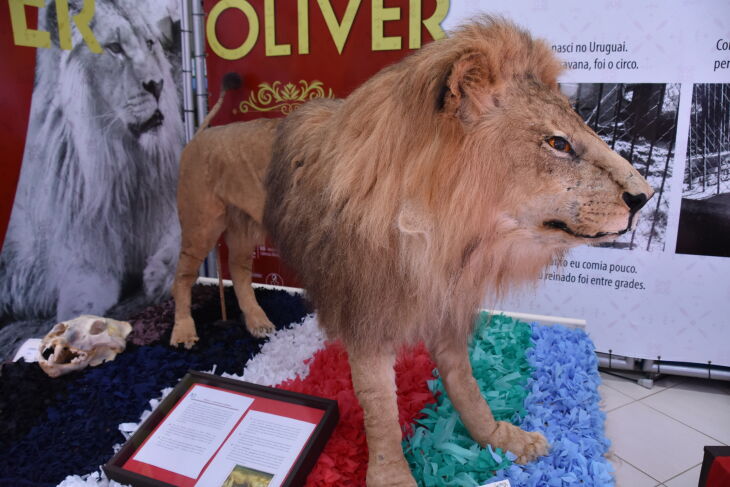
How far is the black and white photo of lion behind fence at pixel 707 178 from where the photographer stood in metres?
2.14

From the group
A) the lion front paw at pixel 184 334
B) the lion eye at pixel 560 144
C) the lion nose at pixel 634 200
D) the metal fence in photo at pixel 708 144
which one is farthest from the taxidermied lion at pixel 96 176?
the metal fence in photo at pixel 708 144

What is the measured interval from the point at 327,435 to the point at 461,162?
940 mm

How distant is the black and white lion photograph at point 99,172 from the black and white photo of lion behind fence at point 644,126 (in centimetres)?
217

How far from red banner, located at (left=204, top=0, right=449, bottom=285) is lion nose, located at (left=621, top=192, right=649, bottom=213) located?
166 centimetres

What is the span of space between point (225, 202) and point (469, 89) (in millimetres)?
1356

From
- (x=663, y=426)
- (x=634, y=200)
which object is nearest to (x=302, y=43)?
(x=634, y=200)

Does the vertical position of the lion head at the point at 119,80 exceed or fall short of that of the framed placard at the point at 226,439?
it exceeds it

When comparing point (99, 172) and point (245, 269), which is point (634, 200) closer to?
point (245, 269)

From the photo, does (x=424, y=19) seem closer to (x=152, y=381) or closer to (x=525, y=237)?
(x=525, y=237)

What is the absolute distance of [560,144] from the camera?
934mm

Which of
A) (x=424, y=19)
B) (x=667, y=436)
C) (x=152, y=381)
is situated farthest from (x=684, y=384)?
(x=152, y=381)

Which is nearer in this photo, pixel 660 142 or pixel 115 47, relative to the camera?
pixel 660 142

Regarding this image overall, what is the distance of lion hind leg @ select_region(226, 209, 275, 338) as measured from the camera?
7.06 ft

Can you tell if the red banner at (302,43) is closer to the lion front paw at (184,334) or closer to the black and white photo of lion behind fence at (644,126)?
the lion front paw at (184,334)
